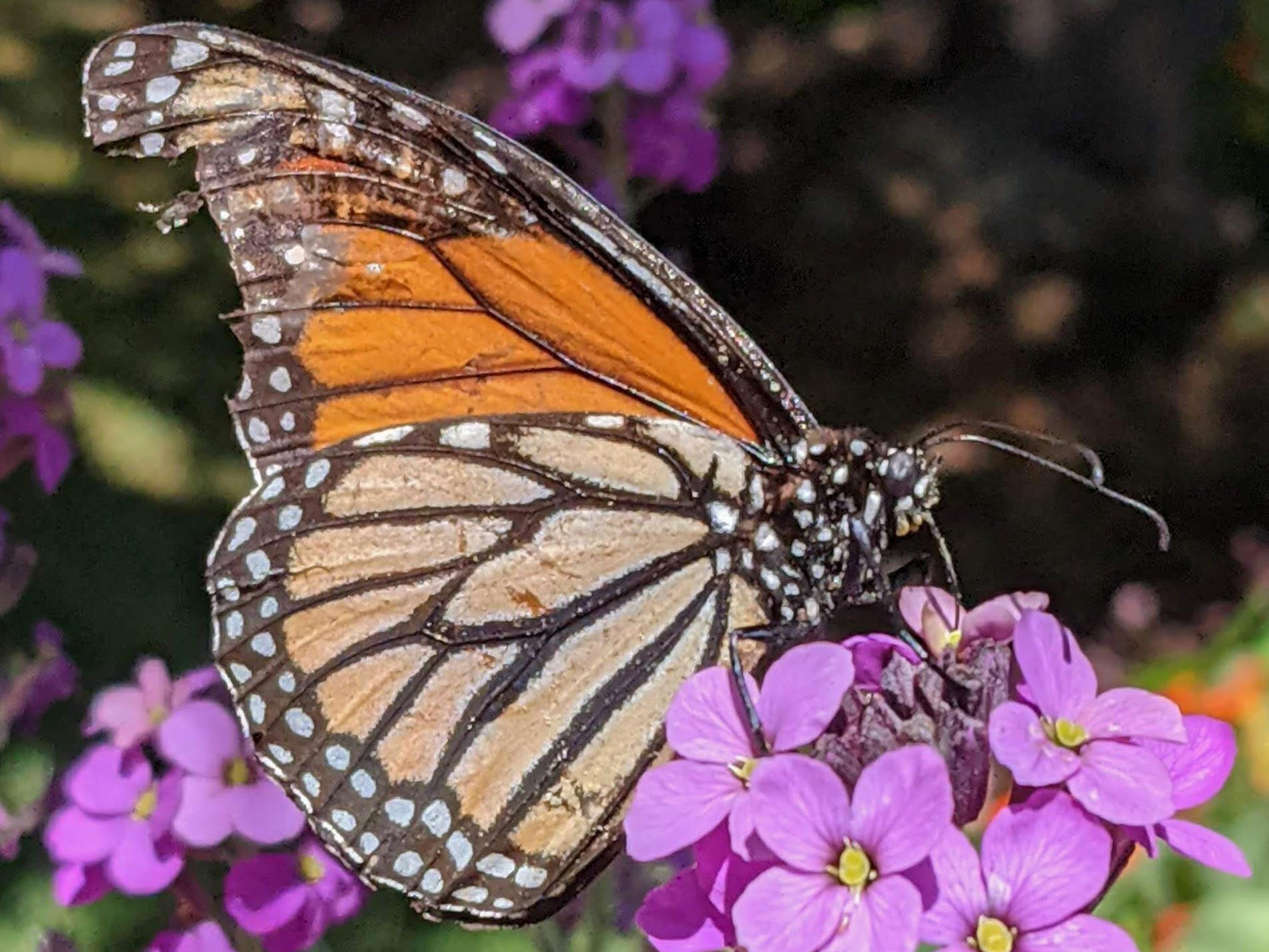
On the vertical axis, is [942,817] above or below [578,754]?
above

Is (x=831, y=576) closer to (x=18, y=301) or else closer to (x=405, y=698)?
(x=405, y=698)

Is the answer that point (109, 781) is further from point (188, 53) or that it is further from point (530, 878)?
point (188, 53)

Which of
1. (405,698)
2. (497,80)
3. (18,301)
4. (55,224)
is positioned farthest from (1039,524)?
(55,224)

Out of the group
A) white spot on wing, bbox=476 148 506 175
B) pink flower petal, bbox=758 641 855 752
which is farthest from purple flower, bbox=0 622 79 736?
pink flower petal, bbox=758 641 855 752

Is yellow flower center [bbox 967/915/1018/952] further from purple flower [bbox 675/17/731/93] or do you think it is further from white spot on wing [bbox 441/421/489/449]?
purple flower [bbox 675/17/731/93]

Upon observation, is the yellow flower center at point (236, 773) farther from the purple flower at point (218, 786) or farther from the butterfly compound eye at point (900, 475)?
the butterfly compound eye at point (900, 475)

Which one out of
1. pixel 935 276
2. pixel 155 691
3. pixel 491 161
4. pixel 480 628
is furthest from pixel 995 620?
pixel 935 276
